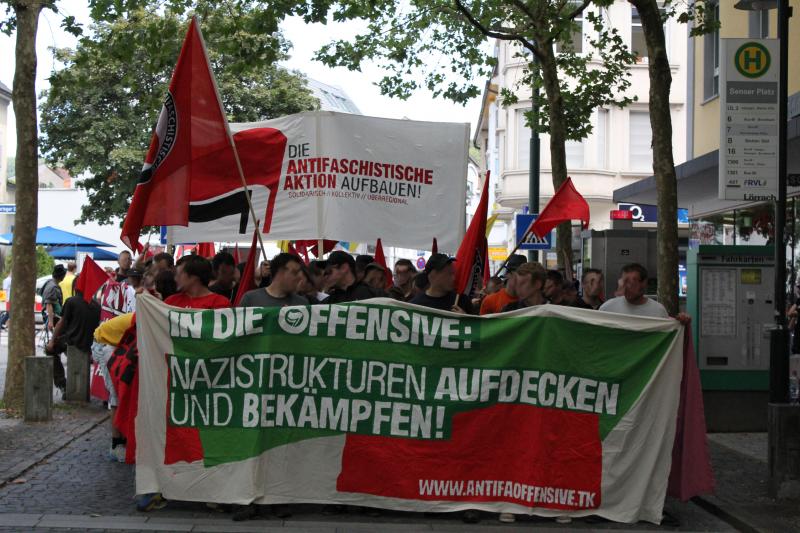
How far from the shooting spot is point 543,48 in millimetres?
17328

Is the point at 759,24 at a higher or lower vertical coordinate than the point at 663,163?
higher

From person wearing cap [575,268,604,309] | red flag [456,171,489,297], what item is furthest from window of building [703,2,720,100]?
red flag [456,171,489,297]

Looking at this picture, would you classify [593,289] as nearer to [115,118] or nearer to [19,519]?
[19,519]

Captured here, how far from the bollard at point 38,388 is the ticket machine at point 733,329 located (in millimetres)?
6988

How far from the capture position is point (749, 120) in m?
9.59

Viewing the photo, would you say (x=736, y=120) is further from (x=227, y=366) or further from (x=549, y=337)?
(x=227, y=366)

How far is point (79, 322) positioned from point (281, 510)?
7.40 metres

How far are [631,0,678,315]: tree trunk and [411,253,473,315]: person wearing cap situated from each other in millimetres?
3471

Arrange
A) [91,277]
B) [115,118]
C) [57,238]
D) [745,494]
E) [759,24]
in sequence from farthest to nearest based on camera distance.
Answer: [115,118] → [57,238] → [759,24] → [91,277] → [745,494]

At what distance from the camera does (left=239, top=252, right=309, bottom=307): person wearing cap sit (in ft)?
27.6

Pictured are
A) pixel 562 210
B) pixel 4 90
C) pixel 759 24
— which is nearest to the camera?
pixel 562 210

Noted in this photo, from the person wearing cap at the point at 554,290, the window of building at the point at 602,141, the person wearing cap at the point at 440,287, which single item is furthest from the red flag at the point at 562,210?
→ the window of building at the point at 602,141

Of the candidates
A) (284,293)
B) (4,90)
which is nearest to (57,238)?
(284,293)

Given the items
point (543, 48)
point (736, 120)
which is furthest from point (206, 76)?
point (543, 48)
